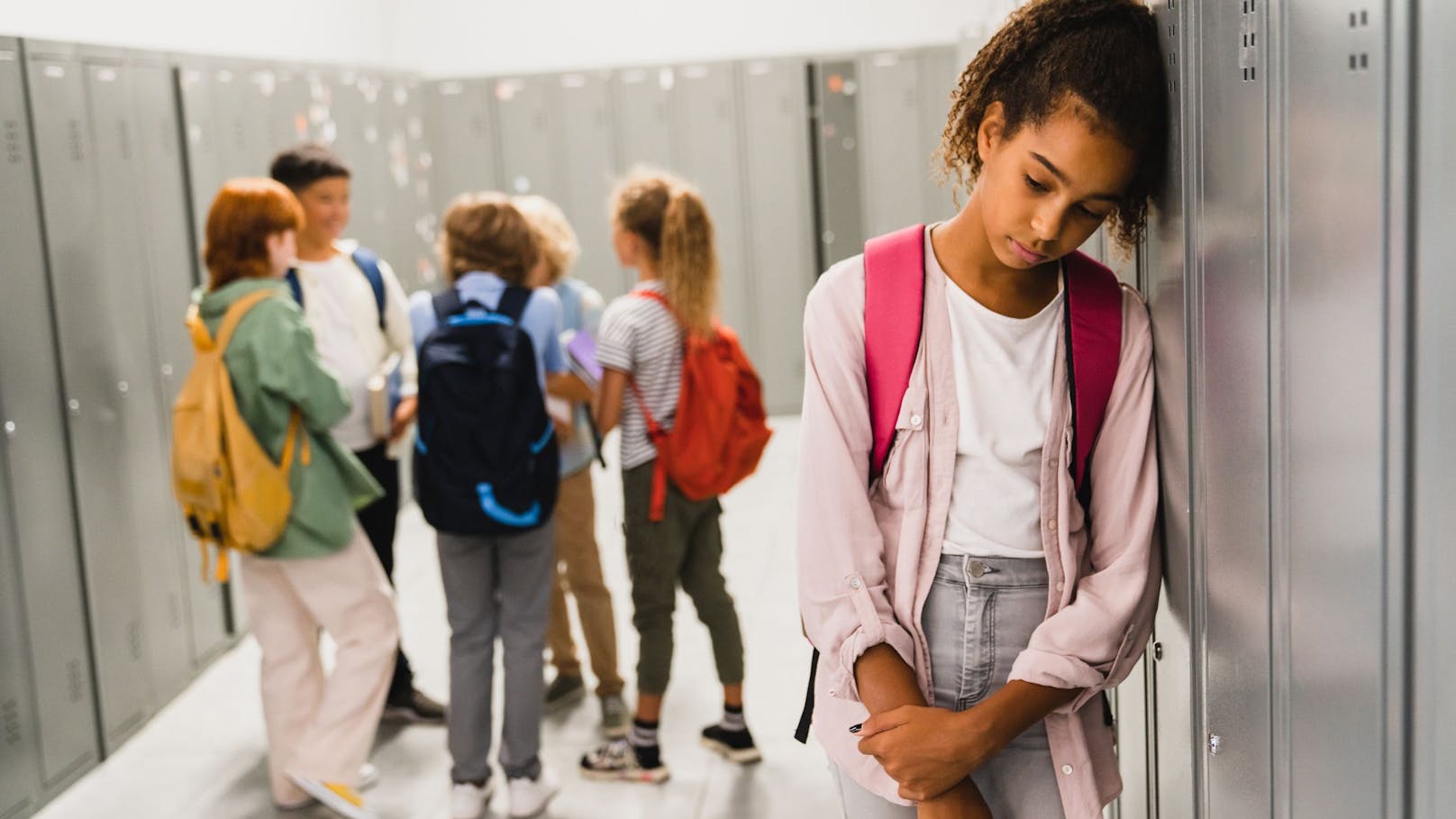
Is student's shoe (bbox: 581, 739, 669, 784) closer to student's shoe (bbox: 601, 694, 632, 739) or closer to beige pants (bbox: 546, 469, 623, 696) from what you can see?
student's shoe (bbox: 601, 694, 632, 739)

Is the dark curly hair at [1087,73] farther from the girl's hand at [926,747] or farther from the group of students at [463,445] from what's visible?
the group of students at [463,445]

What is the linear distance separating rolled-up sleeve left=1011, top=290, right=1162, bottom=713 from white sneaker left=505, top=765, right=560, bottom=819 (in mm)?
2164

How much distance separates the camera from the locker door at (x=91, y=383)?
3816mm

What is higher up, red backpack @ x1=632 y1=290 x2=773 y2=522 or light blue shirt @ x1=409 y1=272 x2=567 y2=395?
light blue shirt @ x1=409 y1=272 x2=567 y2=395

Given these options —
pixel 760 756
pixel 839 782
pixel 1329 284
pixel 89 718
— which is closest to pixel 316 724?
pixel 89 718

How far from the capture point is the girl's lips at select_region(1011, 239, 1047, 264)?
1.49 metres

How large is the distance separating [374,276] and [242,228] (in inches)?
Result: 26.8

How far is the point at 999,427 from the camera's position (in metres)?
1.56

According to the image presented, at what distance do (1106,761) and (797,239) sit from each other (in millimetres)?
6860

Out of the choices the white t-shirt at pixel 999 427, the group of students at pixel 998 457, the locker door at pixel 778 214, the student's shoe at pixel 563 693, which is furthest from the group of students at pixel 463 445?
the locker door at pixel 778 214

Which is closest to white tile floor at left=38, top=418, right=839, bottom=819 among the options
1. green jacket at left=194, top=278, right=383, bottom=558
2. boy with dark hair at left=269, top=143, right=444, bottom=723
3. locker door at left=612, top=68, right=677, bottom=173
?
boy with dark hair at left=269, top=143, right=444, bottom=723

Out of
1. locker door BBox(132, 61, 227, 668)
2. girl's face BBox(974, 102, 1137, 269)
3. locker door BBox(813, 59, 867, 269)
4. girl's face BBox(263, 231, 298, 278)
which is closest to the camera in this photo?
girl's face BBox(974, 102, 1137, 269)

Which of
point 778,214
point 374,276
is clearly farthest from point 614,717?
point 778,214

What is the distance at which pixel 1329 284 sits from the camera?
1.01m
